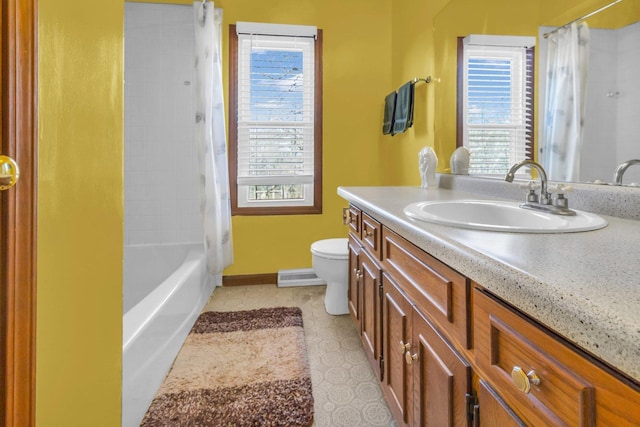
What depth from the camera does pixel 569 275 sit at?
494 millimetres

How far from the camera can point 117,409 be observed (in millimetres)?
1040

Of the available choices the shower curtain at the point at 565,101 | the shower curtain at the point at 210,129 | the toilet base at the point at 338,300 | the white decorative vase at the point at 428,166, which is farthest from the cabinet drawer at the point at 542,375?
the shower curtain at the point at 210,129

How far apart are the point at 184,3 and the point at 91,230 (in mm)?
2680

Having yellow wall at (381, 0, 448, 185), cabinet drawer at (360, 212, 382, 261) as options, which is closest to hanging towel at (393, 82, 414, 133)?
yellow wall at (381, 0, 448, 185)

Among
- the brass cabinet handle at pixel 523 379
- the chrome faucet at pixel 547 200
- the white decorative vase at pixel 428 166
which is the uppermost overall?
the white decorative vase at pixel 428 166

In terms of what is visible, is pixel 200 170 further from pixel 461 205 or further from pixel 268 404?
pixel 461 205

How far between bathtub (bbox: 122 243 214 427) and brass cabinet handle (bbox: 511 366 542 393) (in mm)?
1170

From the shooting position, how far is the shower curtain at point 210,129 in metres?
2.58

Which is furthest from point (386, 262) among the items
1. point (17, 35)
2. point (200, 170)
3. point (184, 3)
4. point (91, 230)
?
point (184, 3)

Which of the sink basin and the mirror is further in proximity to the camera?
the mirror

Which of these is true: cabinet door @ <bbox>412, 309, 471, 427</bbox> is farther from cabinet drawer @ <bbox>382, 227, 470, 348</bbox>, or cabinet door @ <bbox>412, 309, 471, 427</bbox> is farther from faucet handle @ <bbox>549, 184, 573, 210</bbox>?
faucet handle @ <bbox>549, 184, 573, 210</bbox>

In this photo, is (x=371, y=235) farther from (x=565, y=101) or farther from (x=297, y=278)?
(x=297, y=278)

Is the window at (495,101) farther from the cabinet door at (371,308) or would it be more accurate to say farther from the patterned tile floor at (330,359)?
the patterned tile floor at (330,359)

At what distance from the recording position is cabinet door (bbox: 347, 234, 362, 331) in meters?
1.86
